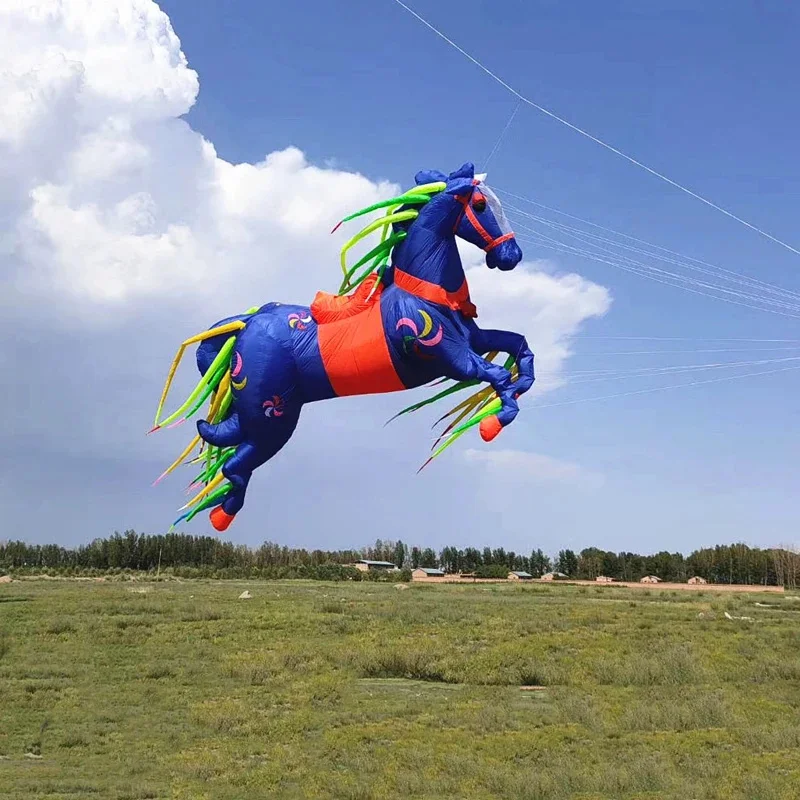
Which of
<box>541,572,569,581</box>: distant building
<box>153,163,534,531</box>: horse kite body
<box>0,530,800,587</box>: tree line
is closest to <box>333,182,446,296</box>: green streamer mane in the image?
<box>153,163,534,531</box>: horse kite body

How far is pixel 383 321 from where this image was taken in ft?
19.6

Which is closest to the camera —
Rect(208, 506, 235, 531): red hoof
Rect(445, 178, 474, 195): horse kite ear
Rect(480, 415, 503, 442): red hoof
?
Rect(480, 415, 503, 442): red hoof

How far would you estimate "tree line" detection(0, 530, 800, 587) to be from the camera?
2044 inches

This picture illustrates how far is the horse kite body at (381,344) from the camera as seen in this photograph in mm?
5902

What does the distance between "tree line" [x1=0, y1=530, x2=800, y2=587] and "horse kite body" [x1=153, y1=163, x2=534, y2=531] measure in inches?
1705

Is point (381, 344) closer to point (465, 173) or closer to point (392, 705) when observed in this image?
point (465, 173)

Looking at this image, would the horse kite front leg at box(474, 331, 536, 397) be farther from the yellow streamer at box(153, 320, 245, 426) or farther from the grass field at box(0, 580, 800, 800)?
the grass field at box(0, 580, 800, 800)

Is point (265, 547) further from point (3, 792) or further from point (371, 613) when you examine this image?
point (3, 792)

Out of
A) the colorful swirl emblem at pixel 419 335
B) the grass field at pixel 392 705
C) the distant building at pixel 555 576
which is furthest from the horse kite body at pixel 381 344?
the distant building at pixel 555 576

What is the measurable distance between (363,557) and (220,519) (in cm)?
6550

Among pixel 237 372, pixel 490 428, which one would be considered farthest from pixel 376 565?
pixel 490 428

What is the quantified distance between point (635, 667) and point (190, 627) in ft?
32.8

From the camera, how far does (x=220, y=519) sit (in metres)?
6.55

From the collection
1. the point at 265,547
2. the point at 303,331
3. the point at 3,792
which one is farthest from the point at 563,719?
the point at 265,547
